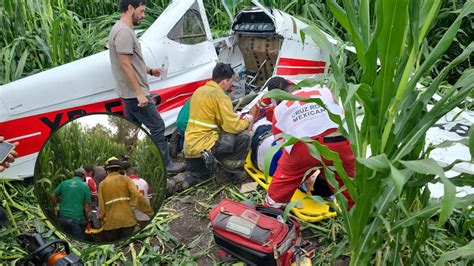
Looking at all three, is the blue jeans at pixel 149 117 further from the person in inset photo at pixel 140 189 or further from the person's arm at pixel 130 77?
the person in inset photo at pixel 140 189

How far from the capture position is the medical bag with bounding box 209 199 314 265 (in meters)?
3.21

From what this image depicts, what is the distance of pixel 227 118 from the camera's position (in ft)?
15.0

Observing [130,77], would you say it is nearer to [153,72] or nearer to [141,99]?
[141,99]

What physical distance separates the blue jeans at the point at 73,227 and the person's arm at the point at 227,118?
2046 mm

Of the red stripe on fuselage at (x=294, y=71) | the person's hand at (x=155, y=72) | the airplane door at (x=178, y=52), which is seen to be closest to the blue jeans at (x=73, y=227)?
the person's hand at (x=155, y=72)

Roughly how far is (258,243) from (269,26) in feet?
11.0

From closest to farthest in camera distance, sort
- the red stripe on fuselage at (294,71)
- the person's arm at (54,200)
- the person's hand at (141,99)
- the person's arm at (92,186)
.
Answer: the person's arm at (92,186) < the person's arm at (54,200) < the person's hand at (141,99) < the red stripe on fuselage at (294,71)

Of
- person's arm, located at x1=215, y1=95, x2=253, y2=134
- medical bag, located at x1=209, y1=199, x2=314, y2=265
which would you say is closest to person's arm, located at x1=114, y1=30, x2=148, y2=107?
person's arm, located at x1=215, y1=95, x2=253, y2=134

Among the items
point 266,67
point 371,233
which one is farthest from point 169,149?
point 371,233

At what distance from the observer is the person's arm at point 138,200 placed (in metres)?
2.73

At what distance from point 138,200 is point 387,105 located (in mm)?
1429

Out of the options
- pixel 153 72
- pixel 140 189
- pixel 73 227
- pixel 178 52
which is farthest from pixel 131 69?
pixel 73 227

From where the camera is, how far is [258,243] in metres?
3.23

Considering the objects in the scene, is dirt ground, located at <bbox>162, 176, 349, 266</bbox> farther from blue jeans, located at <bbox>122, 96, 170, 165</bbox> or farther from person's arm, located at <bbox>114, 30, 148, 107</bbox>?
person's arm, located at <bbox>114, 30, 148, 107</bbox>
